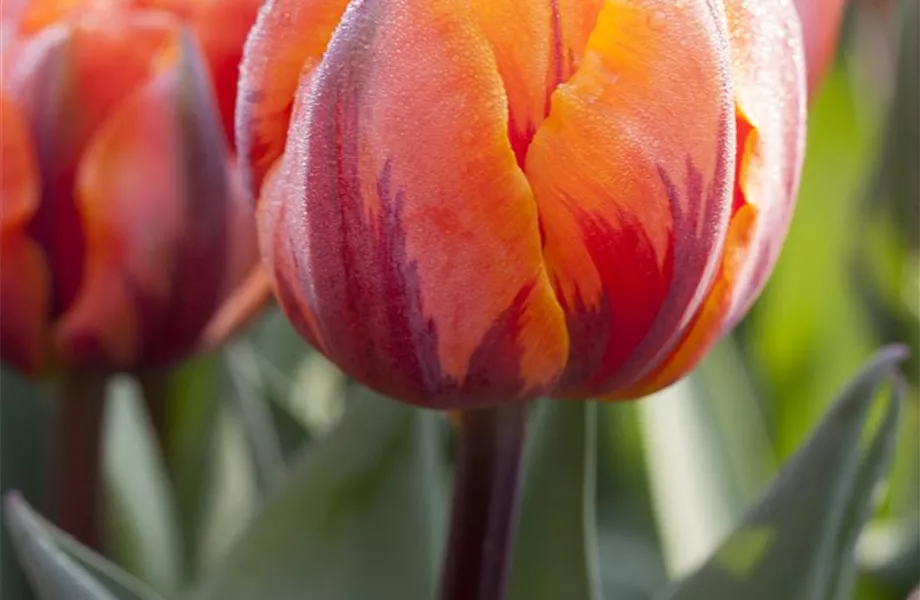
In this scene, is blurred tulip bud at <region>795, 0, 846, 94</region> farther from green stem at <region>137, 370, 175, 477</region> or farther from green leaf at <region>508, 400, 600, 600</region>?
green stem at <region>137, 370, 175, 477</region>

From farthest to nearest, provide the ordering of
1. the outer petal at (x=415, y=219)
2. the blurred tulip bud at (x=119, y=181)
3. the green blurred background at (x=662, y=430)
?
the green blurred background at (x=662, y=430) → the blurred tulip bud at (x=119, y=181) → the outer petal at (x=415, y=219)

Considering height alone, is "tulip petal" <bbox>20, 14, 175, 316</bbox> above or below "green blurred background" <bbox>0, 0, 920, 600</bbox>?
above

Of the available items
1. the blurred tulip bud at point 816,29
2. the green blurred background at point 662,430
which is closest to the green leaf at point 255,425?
the green blurred background at point 662,430

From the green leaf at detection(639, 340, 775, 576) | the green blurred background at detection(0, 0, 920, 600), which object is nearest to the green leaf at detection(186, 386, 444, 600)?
the green blurred background at detection(0, 0, 920, 600)

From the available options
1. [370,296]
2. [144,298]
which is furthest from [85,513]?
[370,296]

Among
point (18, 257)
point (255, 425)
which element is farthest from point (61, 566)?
point (255, 425)

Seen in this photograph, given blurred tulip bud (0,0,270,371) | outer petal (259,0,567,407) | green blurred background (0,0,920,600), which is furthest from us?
green blurred background (0,0,920,600)

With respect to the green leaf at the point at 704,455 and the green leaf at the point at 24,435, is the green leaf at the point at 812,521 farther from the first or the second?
the green leaf at the point at 24,435

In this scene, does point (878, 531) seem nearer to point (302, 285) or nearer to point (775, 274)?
point (775, 274)
